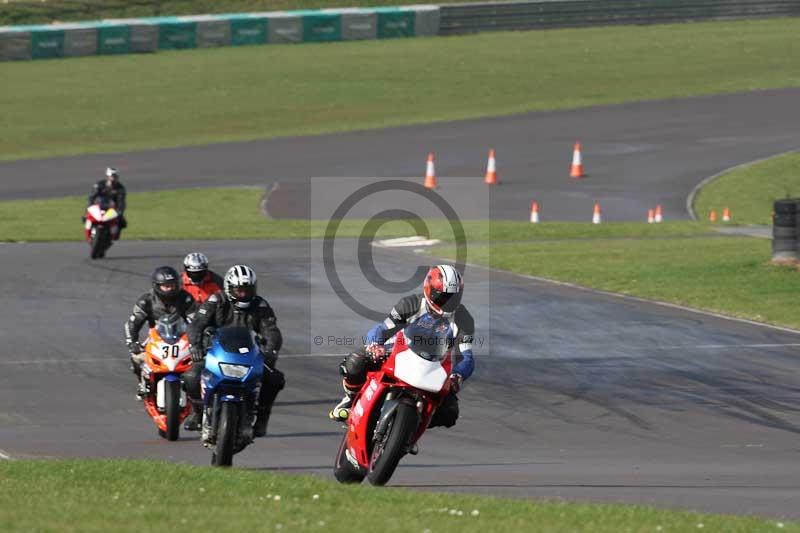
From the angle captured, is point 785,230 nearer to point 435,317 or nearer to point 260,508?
point 435,317

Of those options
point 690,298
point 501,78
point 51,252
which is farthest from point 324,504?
point 501,78

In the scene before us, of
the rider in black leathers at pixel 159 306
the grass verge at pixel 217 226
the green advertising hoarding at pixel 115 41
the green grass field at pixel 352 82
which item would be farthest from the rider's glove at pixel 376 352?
the green advertising hoarding at pixel 115 41

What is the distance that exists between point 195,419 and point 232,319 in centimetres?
91

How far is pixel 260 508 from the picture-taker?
357 inches

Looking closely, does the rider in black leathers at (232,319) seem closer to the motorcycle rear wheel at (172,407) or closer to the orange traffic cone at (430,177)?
the motorcycle rear wheel at (172,407)

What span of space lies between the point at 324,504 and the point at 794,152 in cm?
3438

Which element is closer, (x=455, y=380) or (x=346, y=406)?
(x=455, y=380)

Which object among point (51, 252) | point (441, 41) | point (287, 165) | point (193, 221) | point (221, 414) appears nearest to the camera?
point (221, 414)

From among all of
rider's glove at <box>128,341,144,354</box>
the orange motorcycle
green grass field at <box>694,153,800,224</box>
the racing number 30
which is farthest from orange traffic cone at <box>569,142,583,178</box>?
the racing number 30

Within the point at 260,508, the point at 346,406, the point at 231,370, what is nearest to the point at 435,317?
the point at 346,406

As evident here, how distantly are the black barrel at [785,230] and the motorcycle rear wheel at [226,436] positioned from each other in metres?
13.8

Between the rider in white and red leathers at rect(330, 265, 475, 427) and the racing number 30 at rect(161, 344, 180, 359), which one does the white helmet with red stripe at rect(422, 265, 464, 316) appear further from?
the racing number 30 at rect(161, 344, 180, 359)

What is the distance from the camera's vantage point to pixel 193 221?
33.3 metres

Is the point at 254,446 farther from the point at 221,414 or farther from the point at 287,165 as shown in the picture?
the point at 287,165
